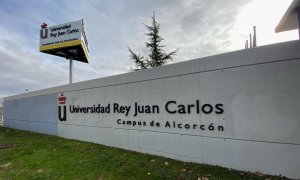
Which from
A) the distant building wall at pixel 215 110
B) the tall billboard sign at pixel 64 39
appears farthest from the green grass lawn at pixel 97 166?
the tall billboard sign at pixel 64 39

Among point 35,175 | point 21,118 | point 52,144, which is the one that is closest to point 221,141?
point 35,175

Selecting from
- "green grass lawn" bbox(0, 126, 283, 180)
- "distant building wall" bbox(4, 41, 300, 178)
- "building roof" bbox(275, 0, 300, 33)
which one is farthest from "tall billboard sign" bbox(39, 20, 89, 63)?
"building roof" bbox(275, 0, 300, 33)

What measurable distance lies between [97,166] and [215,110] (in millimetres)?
3477

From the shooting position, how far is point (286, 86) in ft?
14.2

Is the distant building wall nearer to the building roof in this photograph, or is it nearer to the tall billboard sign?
the building roof

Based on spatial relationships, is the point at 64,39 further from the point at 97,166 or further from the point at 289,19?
the point at 289,19

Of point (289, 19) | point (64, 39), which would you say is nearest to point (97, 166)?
point (289, 19)

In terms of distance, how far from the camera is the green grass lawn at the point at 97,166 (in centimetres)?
496

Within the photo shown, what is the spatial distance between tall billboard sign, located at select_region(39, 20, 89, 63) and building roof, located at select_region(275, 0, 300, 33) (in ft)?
40.1

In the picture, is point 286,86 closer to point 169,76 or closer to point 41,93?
point 169,76

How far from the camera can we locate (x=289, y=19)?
693 centimetres

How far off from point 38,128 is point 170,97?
393 inches

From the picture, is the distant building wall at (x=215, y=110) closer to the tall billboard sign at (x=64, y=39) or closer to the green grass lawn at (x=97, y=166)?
the green grass lawn at (x=97, y=166)

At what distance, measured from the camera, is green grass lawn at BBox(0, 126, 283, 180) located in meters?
4.96
